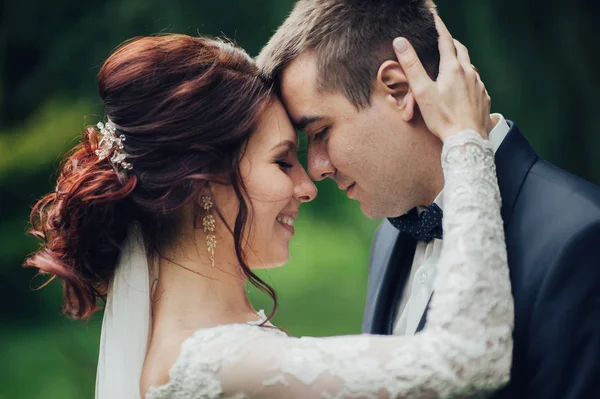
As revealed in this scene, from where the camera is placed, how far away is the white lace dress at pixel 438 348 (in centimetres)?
175

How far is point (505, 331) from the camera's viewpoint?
1.77 meters

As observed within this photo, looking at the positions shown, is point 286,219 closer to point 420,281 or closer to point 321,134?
point 321,134

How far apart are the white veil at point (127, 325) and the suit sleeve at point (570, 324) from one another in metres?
1.02

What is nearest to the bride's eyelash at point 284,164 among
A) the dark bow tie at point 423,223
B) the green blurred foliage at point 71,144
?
the dark bow tie at point 423,223

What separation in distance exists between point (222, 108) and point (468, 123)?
643 millimetres

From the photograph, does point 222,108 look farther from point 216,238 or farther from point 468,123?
point 468,123

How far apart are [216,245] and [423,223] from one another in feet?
1.99

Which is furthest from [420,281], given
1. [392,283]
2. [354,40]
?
[354,40]

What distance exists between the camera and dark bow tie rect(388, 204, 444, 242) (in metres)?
2.23

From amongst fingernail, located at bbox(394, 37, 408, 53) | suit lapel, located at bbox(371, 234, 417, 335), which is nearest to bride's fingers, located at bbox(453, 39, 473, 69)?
fingernail, located at bbox(394, 37, 408, 53)

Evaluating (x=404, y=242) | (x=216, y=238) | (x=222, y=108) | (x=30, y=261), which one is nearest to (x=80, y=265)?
(x=30, y=261)

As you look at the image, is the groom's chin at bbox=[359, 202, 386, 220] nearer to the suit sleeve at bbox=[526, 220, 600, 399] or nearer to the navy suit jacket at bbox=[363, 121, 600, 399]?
the navy suit jacket at bbox=[363, 121, 600, 399]

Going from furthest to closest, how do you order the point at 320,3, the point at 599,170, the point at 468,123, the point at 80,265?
the point at 599,170 → the point at 320,3 → the point at 80,265 → the point at 468,123

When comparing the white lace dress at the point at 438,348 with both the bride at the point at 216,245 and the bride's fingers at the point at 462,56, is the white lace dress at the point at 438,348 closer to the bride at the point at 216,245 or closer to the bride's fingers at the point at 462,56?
the bride at the point at 216,245
